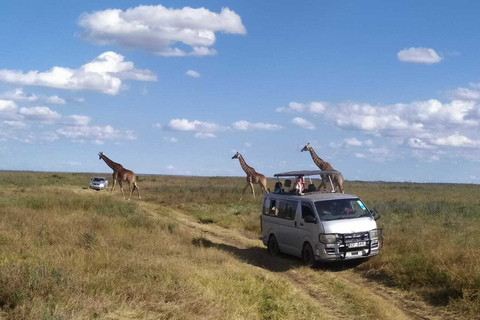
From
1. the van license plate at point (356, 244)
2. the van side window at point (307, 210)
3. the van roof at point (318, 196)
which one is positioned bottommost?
the van license plate at point (356, 244)

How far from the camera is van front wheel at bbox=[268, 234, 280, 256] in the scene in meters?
15.0

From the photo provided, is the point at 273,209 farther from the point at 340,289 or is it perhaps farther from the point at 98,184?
the point at 98,184

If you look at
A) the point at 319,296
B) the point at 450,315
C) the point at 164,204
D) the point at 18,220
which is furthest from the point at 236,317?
the point at 164,204

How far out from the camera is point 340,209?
44.3ft

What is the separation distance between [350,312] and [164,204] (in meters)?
24.7

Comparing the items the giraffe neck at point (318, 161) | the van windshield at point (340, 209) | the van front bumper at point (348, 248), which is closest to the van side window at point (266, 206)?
the van windshield at point (340, 209)

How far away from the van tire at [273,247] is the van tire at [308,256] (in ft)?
5.19

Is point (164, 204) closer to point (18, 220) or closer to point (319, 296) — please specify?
point (18, 220)

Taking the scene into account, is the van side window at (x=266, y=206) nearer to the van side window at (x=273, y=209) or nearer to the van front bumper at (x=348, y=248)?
the van side window at (x=273, y=209)

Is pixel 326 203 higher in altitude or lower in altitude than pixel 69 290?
higher

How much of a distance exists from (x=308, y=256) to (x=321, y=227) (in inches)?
42.7

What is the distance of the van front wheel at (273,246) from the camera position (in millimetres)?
15031

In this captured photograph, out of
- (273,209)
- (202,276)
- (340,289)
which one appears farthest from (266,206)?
(202,276)

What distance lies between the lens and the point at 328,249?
12523mm
